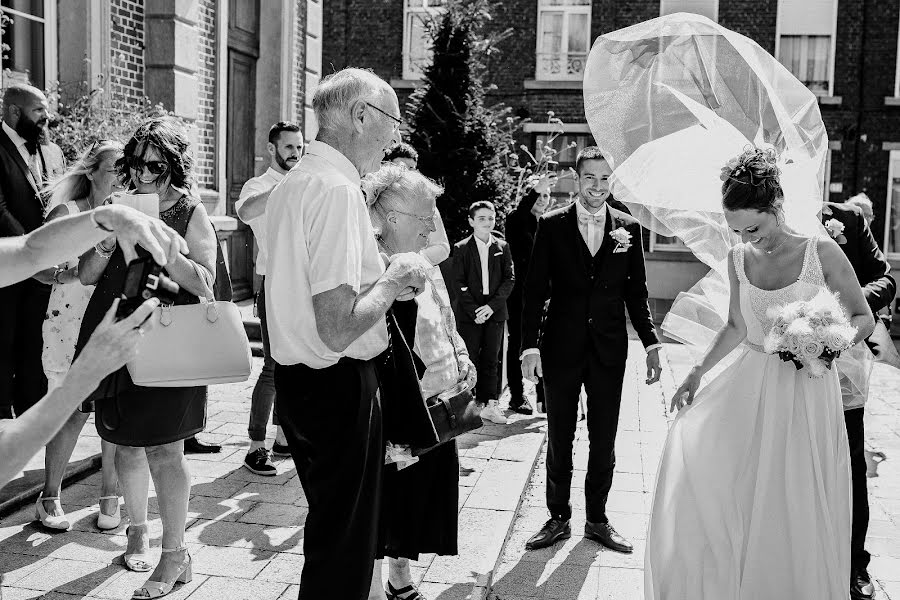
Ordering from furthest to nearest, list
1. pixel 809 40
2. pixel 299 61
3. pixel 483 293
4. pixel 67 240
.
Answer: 1. pixel 809 40
2. pixel 299 61
3. pixel 483 293
4. pixel 67 240

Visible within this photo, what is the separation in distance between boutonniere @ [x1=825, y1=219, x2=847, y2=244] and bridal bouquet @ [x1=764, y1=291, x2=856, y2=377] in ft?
3.33

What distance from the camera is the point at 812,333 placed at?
3.57 m

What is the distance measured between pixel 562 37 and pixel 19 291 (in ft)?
57.9

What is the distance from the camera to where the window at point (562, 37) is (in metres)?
21.0

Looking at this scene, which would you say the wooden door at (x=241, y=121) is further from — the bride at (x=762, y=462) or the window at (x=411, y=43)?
the bride at (x=762, y=462)

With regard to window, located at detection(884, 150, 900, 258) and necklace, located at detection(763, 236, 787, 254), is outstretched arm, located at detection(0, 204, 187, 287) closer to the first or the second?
necklace, located at detection(763, 236, 787, 254)

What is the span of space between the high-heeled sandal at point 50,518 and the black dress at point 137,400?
3.36ft

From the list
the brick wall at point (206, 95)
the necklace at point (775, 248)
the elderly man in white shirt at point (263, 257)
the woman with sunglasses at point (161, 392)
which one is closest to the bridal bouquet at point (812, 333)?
the necklace at point (775, 248)

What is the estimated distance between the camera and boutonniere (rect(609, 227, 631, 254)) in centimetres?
485

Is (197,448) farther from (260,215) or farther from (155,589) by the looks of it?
(155,589)

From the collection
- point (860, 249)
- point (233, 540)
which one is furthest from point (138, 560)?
point (860, 249)

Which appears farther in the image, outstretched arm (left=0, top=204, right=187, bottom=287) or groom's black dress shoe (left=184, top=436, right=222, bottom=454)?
groom's black dress shoe (left=184, top=436, right=222, bottom=454)

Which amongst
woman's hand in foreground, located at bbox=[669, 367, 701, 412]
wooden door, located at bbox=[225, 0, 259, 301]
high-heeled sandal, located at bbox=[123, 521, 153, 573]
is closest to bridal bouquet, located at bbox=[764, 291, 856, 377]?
Result: woman's hand in foreground, located at bbox=[669, 367, 701, 412]

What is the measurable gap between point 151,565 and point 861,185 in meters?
19.7
